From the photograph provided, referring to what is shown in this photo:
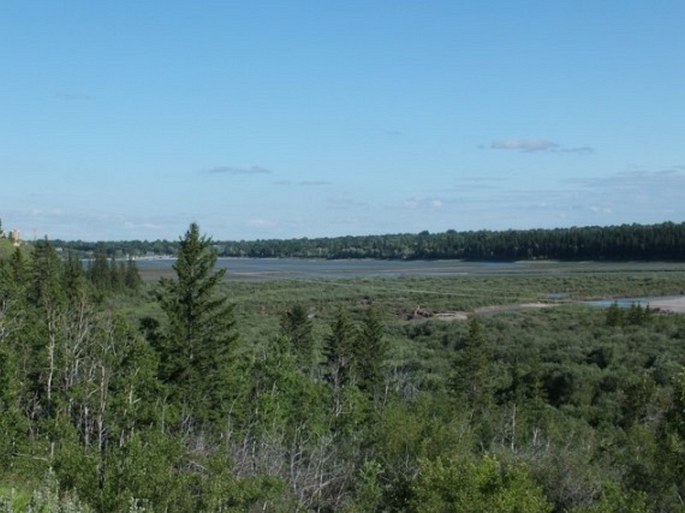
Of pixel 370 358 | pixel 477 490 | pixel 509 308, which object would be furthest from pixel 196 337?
pixel 509 308

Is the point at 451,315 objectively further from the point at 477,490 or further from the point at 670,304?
the point at 477,490

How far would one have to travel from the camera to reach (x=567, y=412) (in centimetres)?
4078

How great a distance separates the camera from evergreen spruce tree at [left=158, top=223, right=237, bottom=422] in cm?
2853

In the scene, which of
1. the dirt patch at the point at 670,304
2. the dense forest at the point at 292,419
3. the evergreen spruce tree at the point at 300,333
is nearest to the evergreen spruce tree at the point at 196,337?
the dense forest at the point at 292,419

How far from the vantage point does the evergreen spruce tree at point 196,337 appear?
2853 cm

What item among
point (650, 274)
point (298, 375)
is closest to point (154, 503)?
point (298, 375)

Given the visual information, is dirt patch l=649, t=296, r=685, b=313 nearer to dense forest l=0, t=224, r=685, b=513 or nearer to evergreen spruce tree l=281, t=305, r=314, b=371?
dense forest l=0, t=224, r=685, b=513

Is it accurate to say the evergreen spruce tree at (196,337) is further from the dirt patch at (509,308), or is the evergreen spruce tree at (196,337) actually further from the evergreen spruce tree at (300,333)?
the dirt patch at (509,308)

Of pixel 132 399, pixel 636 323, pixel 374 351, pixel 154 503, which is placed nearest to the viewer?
pixel 154 503

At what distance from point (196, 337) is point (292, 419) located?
167 inches

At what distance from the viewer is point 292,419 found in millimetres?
29688

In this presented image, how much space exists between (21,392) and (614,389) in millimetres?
29762

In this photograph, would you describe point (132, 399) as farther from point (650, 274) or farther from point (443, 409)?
point (650, 274)

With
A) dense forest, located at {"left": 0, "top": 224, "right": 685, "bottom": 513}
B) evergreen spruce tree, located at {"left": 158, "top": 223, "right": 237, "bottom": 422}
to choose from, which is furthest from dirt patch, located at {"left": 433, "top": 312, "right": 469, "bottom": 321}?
evergreen spruce tree, located at {"left": 158, "top": 223, "right": 237, "bottom": 422}
